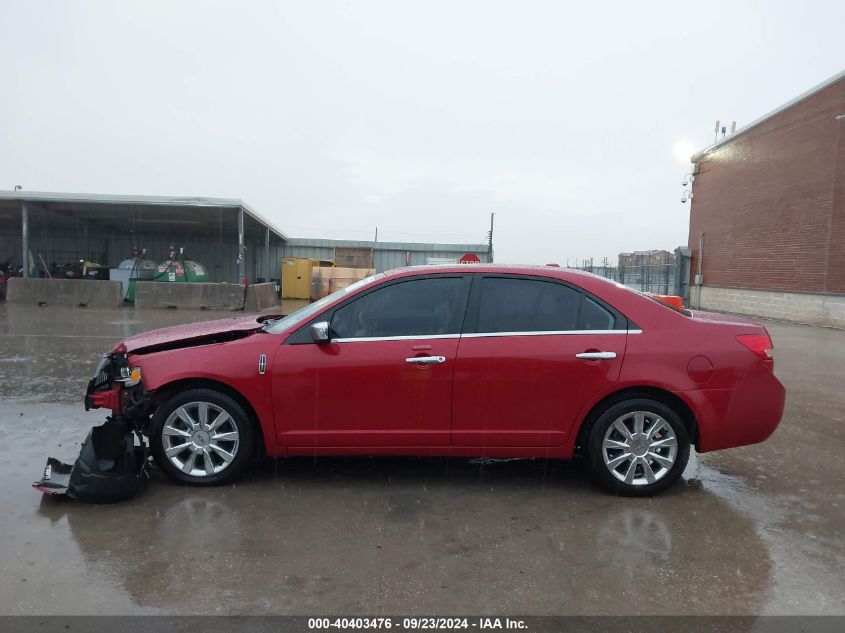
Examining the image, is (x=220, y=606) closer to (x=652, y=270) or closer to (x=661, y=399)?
(x=661, y=399)

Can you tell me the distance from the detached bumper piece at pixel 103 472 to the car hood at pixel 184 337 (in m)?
0.60

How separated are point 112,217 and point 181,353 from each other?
23.9 meters

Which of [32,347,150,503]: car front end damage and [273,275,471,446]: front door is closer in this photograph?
[32,347,150,503]: car front end damage

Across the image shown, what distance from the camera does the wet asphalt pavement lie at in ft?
9.55

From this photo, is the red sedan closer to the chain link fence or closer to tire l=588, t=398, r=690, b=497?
tire l=588, t=398, r=690, b=497

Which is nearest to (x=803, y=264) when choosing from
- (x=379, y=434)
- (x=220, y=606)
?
(x=379, y=434)

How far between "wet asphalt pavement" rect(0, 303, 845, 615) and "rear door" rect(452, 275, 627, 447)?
49 centimetres

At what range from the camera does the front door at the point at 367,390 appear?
4.08m

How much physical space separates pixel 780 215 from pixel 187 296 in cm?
2044

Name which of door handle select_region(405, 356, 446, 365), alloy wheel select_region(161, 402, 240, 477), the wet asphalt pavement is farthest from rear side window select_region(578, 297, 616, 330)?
alloy wheel select_region(161, 402, 240, 477)

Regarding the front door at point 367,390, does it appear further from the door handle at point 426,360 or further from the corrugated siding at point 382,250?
the corrugated siding at point 382,250

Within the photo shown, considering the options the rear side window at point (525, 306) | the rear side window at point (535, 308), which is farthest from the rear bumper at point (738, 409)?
the rear side window at point (525, 306)

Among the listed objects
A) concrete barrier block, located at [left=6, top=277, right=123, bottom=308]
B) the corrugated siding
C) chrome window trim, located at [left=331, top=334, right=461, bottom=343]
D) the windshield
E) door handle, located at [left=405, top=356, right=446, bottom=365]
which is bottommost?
concrete barrier block, located at [left=6, top=277, right=123, bottom=308]

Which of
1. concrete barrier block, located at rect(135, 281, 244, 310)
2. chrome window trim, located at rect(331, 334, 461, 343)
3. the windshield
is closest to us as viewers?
chrome window trim, located at rect(331, 334, 461, 343)
